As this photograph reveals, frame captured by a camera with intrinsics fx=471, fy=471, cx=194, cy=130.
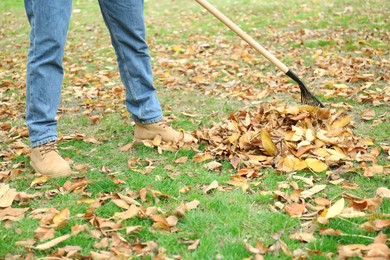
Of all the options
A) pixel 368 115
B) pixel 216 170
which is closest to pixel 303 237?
pixel 216 170

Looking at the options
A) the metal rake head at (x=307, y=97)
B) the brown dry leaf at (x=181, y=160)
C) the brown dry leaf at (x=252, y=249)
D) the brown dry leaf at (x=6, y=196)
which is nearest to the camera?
the brown dry leaf at (x=252, y=249)

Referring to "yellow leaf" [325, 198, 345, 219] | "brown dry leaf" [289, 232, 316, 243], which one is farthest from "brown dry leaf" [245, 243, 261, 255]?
"yellow leaf" [325, 198, 345, 219]

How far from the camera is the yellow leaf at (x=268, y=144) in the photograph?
121 inches

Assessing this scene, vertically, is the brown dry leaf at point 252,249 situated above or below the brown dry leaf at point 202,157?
above

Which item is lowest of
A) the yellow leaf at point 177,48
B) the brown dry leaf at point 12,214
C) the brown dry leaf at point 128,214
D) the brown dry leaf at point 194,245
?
the yellow leaf at point 177,48

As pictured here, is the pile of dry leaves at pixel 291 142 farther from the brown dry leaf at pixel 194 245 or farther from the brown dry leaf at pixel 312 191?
the brown dry leaf at pixel 194 245

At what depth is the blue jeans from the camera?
9.16 feet

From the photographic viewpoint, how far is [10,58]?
7273 millimetres

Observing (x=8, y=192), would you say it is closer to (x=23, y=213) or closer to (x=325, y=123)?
(x=23, y=213)

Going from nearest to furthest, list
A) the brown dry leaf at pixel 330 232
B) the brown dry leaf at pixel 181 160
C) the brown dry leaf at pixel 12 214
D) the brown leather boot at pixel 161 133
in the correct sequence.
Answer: the brown dry leaf at pixel 330 232 < the brown dry leaf at pixel 12 214 < the brown dry leaf at pixel 181 160 < the brown leather boot at pixel 161 133

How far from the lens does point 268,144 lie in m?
3.07

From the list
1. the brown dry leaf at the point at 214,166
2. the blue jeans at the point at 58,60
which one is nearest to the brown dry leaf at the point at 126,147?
the blue jeans at the point at 58,60

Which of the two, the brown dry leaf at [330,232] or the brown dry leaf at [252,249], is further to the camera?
the brown dry leaf at [330,232]

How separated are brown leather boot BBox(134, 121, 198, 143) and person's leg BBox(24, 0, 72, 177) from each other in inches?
26.5
